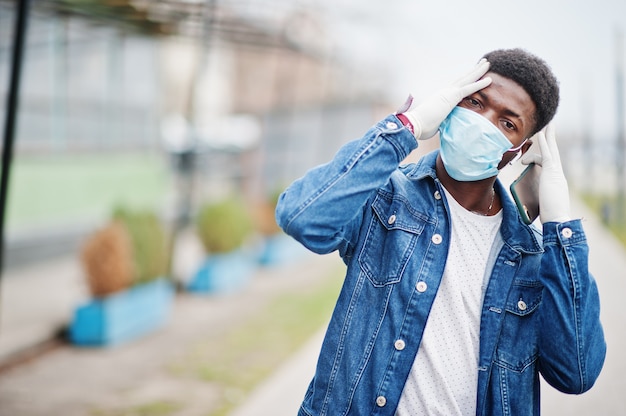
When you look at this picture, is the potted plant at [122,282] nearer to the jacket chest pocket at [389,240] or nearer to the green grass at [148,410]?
the green grass at [148,410]

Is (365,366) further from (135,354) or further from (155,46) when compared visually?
(155,46)

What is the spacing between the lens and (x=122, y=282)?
6.11 meters

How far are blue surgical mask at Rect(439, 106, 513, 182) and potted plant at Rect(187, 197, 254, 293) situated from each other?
6900 mm

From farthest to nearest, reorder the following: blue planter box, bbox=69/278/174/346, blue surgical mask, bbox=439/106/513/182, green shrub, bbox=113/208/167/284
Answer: green shrub, bbox=113/208/167/284 → blue planter box, bbox=69/278/174/346 → blue surgical mask, bbox=439/106/513/182

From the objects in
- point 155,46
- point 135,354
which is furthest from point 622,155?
point 155,46

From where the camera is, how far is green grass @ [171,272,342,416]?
5.07 m

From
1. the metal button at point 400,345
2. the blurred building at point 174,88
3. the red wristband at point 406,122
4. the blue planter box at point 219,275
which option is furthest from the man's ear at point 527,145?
the blue planter box at point 219,275

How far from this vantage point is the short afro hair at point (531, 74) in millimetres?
1620

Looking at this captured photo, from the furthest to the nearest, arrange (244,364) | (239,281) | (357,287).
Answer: (239,281), (244,364), (357,287)

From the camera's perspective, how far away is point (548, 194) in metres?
1.67

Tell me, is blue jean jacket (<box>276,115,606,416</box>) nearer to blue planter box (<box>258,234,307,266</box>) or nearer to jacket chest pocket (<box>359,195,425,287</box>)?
jacket chest pocket (<box>359,195,425,287</box>)

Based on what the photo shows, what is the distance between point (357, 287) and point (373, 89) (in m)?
15.7

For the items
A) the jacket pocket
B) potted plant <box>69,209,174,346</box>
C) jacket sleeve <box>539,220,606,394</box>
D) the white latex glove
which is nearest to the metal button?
the jacket pocket

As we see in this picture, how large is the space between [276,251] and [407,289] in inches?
355
